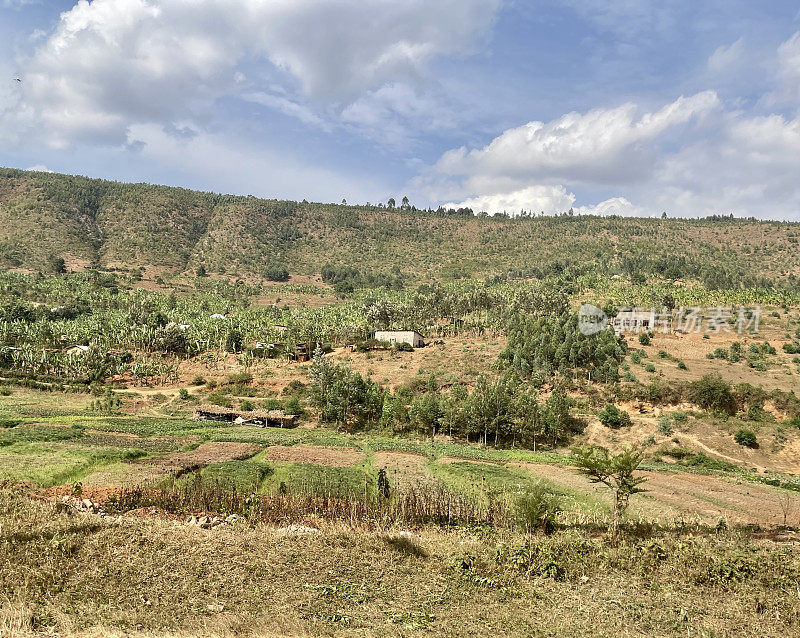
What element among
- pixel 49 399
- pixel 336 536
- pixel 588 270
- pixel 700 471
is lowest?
pixel 49 399

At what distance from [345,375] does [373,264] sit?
13464cm

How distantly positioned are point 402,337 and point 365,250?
12565cm

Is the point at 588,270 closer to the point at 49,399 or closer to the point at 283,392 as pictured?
the point at 283,392

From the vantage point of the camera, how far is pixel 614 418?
45969 mm

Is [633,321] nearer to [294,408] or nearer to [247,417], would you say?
[294,408]

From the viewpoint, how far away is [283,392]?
61812mm

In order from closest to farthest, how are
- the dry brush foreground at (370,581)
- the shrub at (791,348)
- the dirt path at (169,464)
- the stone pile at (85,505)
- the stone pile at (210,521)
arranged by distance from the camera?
the dry brush foreground at (370,581) < the stone pile at (210,521) < the stone pile at (85,505) < the dirt path at (169,464) < the shrub at (791,348)

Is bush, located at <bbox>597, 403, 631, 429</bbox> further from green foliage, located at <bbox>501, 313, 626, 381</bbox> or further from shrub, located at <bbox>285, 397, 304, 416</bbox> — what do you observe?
shrub, located at <bbox>285, 397, 304, 416</bbox>

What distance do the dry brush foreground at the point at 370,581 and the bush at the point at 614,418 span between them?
3044 cm

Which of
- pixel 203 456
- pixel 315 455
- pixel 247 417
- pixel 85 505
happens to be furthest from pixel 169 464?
pixel 247 417

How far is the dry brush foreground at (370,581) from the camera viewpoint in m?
11.2

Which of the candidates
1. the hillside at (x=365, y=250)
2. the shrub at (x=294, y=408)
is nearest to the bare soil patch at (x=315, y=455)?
the shrub at (x=294, y=408)

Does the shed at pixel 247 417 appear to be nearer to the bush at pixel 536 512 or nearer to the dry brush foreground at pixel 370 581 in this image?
the dry brush foreground at pixel 370 581

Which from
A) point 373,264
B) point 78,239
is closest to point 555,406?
point 373,264
